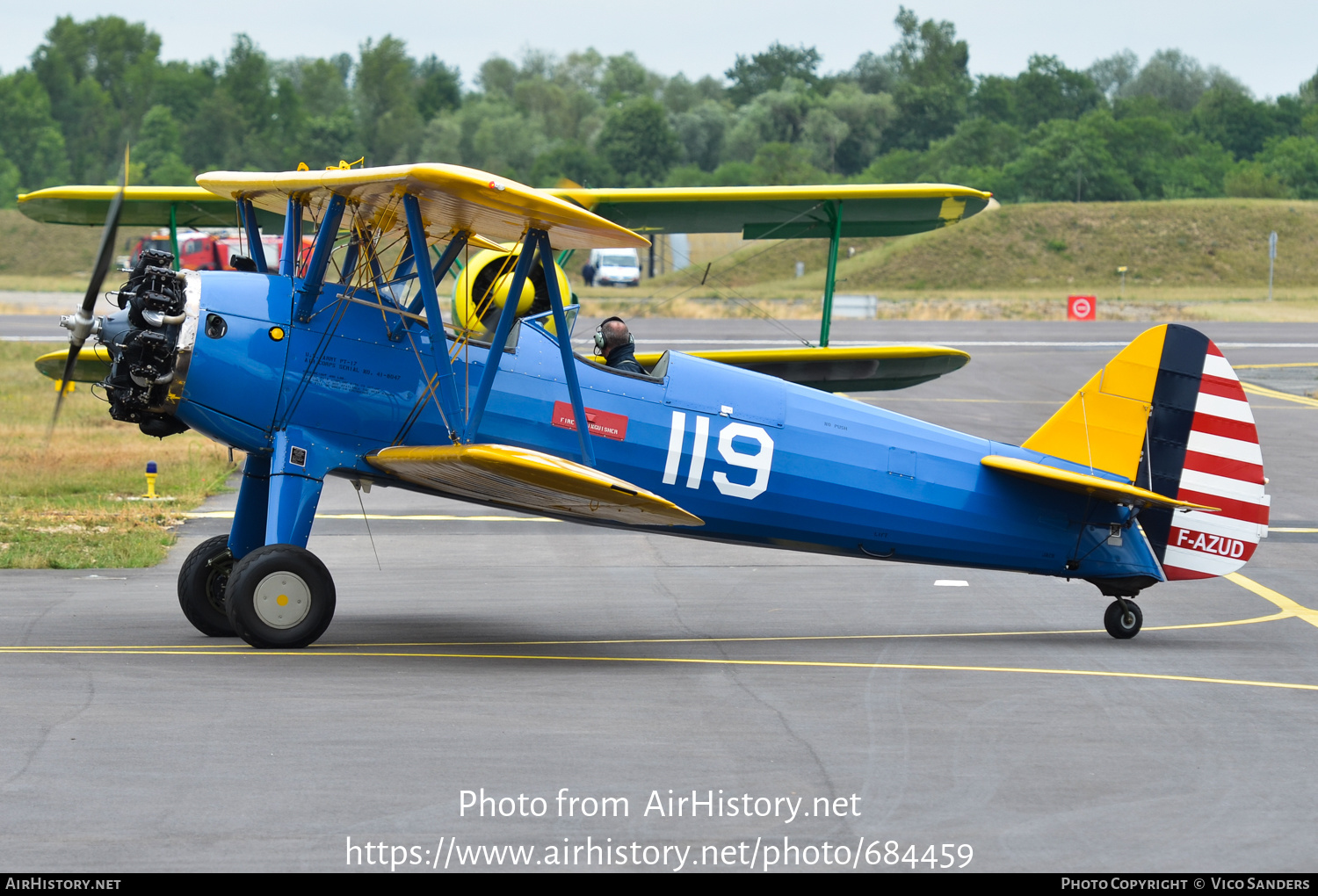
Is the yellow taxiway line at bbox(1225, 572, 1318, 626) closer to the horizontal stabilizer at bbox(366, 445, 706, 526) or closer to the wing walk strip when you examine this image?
the wing walk strip

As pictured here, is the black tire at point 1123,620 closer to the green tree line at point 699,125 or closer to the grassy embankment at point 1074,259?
A: the grassy embankment at point 1074,259

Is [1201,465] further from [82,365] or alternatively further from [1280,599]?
[82,365]

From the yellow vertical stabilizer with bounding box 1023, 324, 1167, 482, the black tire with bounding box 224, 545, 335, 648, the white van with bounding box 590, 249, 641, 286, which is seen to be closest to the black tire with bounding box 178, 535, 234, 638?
the black tire with bounding box 224, 545, 335, 648

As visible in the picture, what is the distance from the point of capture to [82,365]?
12508 mm

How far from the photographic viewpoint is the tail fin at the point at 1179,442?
10.7 meters

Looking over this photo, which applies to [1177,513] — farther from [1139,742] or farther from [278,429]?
[278,429]

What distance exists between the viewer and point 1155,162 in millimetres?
98875

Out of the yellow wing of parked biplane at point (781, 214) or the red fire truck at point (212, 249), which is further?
the red fire truck at point (212, 249)

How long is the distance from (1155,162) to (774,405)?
3831 inches

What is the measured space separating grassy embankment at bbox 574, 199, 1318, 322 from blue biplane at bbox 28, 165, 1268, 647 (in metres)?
57.2

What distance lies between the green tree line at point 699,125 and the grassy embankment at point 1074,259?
12.0 m

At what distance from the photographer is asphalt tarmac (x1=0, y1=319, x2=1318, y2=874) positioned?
18.4ft

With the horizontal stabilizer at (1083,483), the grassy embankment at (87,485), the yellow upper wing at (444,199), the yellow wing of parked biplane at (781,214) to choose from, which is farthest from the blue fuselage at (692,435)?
the grassy embankment at (87,485)

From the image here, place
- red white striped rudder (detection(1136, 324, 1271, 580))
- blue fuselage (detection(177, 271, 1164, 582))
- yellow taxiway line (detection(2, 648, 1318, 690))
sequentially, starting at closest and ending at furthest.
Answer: yellow taxiway line (detection(2, 648, 1318, 690)), blue fuselage (detection(177, 271, 1164, 582)), red white striped rudder (detection(1136, 324, 1271, 580))
